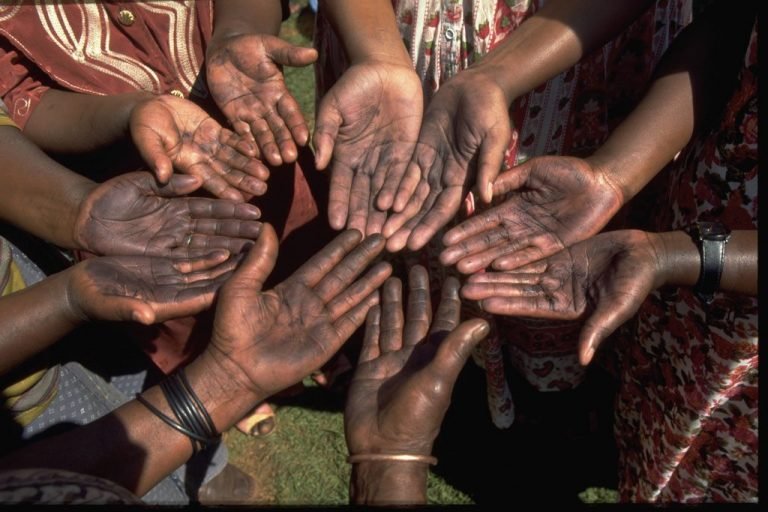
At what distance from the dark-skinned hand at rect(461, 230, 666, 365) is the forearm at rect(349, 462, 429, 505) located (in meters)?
0.57

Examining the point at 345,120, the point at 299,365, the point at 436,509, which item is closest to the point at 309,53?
the point at 345,120

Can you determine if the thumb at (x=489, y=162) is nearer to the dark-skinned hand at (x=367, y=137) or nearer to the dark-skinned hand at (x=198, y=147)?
the dark-skinned hand at (x=367, y=137)

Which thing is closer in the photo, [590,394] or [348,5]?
[348,5]

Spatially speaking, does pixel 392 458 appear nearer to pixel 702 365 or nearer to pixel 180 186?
pixel 702 365

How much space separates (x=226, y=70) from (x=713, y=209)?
6.21ft

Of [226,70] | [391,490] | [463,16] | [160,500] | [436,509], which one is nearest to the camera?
[391,490]

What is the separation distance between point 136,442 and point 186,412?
0.16 metres

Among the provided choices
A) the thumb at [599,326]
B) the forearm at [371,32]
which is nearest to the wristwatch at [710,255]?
the thumb at [599,326]

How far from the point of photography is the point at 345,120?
101 inches

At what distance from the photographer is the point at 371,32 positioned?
8.28 feet

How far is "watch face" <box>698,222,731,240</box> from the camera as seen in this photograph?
1.92 meters

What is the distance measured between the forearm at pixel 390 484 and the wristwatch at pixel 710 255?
3.30 feet

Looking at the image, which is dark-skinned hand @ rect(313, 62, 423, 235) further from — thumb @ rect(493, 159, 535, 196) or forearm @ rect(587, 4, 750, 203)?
forearm @ rect(587, 4, 750, 203)

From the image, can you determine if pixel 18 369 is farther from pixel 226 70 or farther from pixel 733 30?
pixel 733 30
